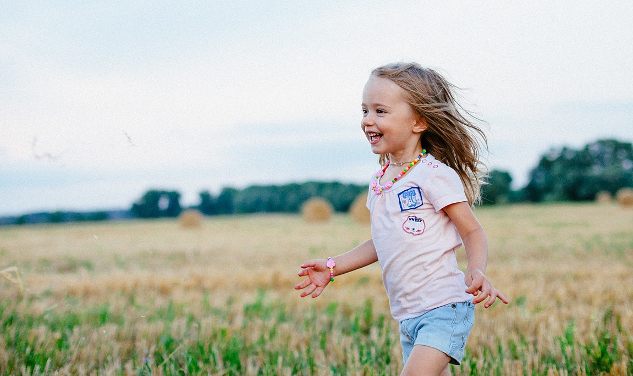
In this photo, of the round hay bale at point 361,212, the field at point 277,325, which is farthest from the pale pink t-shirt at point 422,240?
the round hay bale at point 361,212

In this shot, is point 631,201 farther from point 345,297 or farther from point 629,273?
point 345,297

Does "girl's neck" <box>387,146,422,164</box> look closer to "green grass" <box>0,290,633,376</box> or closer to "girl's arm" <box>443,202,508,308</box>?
"girl's arm" <box>443,202,508,308</box>

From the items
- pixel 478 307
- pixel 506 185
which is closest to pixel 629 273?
pixel 478 307

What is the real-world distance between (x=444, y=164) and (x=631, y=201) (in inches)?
1224

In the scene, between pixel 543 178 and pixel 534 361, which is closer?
pixel 534 361

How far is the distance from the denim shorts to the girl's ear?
0.76 meters

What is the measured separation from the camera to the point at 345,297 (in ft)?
16.6

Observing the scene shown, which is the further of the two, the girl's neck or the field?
the field

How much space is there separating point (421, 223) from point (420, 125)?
0.45 meters

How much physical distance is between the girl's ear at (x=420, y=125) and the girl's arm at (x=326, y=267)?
55 cm

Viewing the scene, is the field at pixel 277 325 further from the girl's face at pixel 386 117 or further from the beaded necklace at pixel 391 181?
the girl's face at pixel 386 117

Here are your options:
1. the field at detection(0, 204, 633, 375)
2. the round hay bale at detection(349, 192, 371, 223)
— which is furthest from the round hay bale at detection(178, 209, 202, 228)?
the field at detection(0, 204, 633, 375)

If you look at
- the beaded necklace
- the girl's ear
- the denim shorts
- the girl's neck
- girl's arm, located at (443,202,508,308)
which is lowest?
the denim shorts

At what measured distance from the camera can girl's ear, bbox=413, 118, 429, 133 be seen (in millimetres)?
2482
